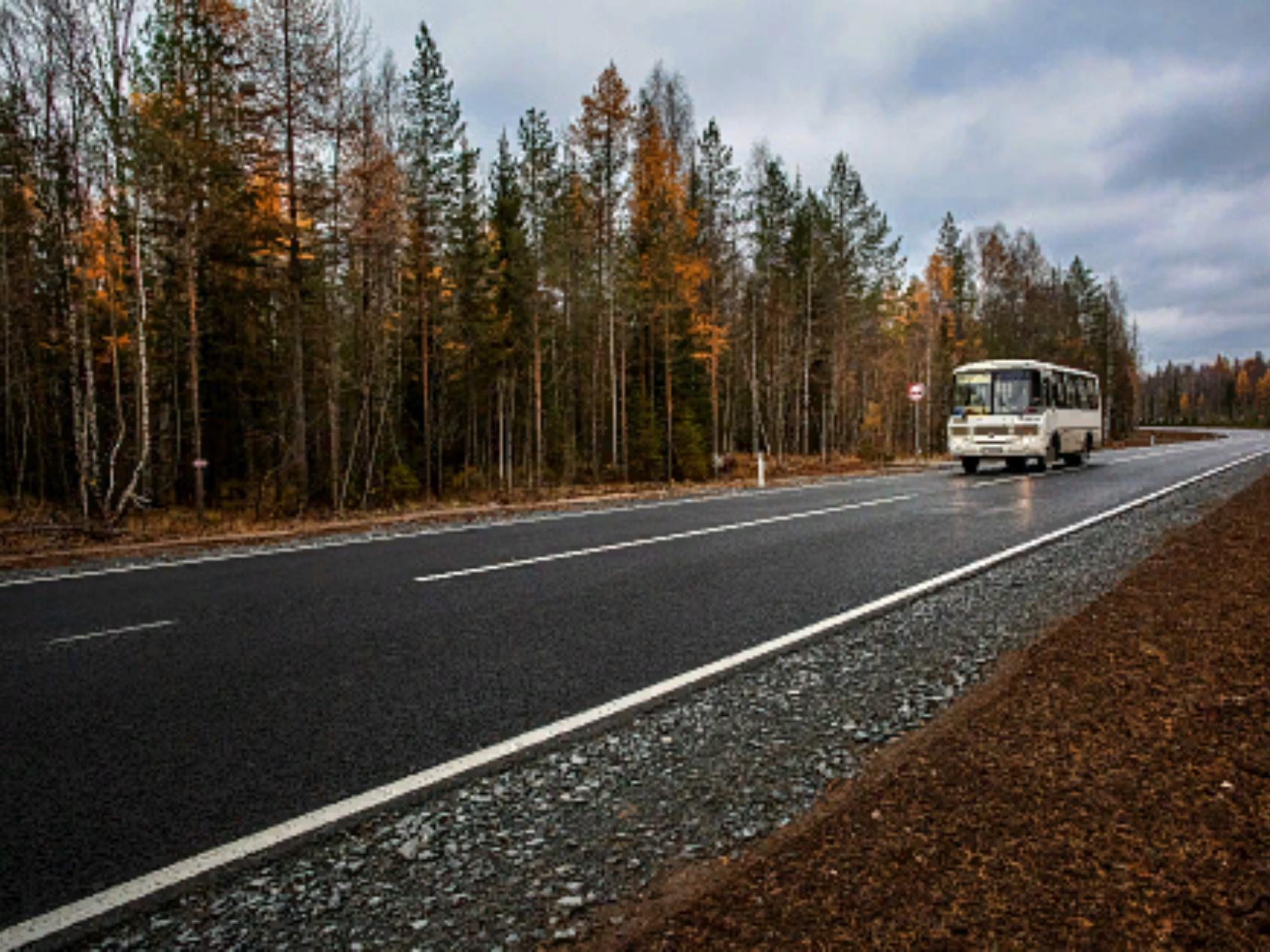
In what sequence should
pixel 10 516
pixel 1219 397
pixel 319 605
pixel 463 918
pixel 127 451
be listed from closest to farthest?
pixel 463 918 → pixel 319 605 → pixel 10 516 → pixel 127 451 → pixel 1219 397

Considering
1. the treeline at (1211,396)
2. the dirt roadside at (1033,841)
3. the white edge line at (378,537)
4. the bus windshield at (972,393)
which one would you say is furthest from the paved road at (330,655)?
the treeline at (1211,396)

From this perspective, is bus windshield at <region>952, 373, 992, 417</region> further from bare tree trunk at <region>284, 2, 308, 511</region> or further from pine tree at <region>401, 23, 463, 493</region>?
Result: bare tree trunk at <region>284, 2, 308, 511</region>

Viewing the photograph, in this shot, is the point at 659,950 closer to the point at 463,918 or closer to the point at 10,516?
the point at 463,918

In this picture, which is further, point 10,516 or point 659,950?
point 10,516

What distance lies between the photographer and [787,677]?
15.0ft

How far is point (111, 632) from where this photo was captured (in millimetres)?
5684

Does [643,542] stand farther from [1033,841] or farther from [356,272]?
[356,272]

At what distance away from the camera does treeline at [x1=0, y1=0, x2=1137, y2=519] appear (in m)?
15.5

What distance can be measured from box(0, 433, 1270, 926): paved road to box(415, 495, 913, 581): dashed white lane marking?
6 cm

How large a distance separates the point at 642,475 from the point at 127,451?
1757cm

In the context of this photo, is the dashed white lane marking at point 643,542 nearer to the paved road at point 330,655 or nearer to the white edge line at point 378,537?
the paved road at point 330,655

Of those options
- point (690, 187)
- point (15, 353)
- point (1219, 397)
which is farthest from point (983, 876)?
point (1219, 397)

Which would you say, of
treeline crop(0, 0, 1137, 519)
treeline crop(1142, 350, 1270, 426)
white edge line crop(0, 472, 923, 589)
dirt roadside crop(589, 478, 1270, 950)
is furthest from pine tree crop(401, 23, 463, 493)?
treeline crop(1142, 350, 1270, 426)

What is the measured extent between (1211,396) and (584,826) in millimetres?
222114
